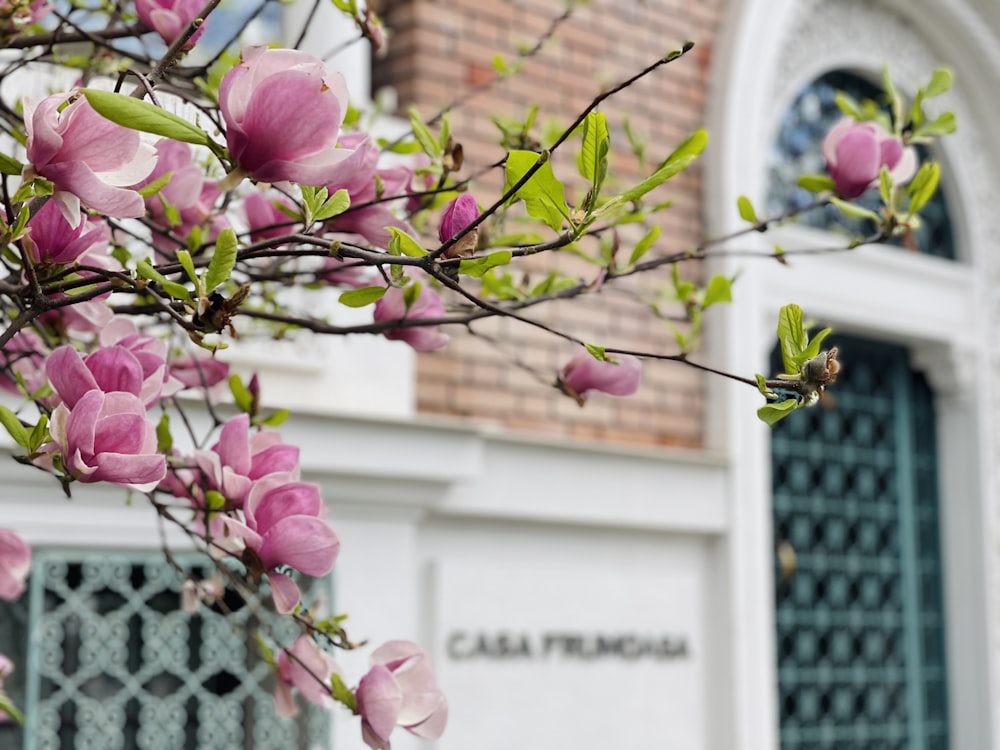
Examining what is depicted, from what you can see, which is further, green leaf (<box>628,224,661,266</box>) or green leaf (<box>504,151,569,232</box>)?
green leaf (<box>628,224,661,266</box>)

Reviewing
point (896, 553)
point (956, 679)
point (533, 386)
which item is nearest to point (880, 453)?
point (896, 553)

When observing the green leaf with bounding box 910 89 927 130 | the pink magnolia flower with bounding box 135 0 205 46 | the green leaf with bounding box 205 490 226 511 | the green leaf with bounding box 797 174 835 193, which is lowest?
the green leaf with bounding box 205 490 226 511

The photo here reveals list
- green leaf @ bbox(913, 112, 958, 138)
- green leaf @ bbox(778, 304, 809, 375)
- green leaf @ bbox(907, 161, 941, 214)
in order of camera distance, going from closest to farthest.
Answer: green leaf @ bbox(778, 304, 809, 375), green leaf @ bbox(907, 161, 941, 214), green leaf @ bbox(913, 112, 958, 138)

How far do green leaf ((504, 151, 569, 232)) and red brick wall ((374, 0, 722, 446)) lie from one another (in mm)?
3847

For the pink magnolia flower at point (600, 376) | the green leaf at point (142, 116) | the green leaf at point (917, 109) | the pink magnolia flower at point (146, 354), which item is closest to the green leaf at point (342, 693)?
the pink magnolia flower at point (146, 354)

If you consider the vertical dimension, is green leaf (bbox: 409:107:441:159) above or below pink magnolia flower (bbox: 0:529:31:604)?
above

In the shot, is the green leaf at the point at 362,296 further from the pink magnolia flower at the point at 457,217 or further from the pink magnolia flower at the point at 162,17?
the pink magnolia flower at the point at 162,17

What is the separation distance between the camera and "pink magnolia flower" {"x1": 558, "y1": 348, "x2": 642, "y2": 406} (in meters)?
1.84

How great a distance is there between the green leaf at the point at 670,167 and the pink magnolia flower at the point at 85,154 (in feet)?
1.25

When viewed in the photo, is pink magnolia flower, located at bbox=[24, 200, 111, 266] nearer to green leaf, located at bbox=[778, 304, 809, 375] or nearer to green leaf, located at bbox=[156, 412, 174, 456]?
green leaf, located at bbox=[156, 412, 174, 456]

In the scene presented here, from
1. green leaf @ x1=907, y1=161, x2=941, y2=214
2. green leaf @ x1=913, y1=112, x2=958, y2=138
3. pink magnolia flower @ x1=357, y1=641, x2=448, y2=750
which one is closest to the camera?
pink magnolia flower @ x1=357, y1=641, x2=448, y2=750

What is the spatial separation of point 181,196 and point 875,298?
18.3ft

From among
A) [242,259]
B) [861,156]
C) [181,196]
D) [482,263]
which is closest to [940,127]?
[861,156]

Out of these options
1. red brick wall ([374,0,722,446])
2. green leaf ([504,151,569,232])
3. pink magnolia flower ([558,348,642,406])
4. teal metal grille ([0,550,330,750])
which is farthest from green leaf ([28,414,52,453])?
red brick wall ([374,0,722,446])
